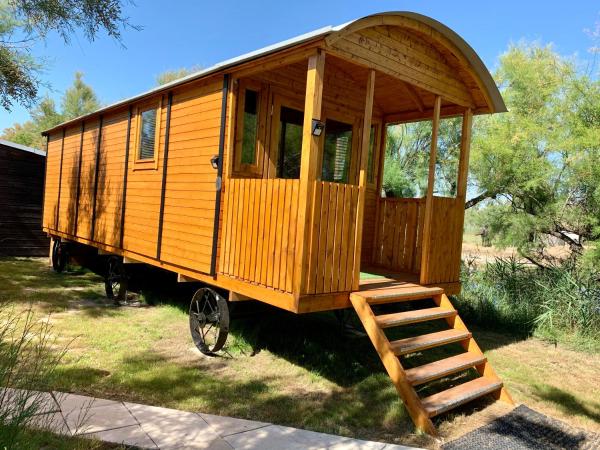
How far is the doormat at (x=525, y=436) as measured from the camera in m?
3.54

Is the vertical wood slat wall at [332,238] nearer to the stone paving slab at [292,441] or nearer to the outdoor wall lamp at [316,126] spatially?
the outdoor wall lamp at [316,126]

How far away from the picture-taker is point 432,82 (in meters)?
5.35

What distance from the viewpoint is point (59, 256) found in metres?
10.9

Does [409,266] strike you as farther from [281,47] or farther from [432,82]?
[281,47]

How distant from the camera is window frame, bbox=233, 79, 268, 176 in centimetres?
521

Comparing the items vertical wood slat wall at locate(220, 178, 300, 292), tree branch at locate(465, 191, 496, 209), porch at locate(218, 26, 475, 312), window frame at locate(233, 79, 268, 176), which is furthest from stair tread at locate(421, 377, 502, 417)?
tree branch at locate(465, 191, 496, 209)

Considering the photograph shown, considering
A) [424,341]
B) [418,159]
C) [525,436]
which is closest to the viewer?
[525,436]

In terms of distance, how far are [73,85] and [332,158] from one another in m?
32.6

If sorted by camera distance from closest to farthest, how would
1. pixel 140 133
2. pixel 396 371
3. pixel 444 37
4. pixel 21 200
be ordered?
pixel 396 371, pixel 444 37, pixel 140 133, pixel 21 200

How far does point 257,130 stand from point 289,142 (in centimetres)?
71

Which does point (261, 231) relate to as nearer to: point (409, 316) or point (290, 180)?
point (290, 180)

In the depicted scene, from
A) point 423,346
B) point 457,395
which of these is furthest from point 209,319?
point 457,395

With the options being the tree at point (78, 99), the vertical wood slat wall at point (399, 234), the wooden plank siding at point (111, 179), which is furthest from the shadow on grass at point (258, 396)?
the tree at point (78, 99)

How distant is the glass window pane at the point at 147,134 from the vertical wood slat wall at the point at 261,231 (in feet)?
7.43
